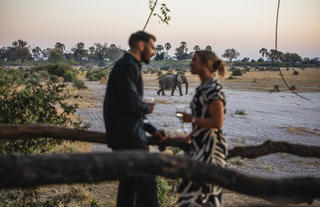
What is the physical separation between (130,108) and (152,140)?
0.67 m

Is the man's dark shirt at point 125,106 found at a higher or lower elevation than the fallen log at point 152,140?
higher

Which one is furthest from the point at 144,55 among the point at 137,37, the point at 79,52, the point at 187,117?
the point at 79,52

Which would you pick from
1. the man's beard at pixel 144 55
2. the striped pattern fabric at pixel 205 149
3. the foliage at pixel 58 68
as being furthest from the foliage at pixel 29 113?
the foliage at pixel 58 68

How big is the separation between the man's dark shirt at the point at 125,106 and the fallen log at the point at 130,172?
3.17ft

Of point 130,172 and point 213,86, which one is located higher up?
point 213,86

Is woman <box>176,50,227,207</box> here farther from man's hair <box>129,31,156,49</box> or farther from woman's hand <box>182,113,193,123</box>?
man's hair <box>129,31,156,49</box>

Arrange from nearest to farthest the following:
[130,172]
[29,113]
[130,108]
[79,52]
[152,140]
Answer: [130,172]
[130,108]
[152,140]
[29,113]
[79,52]

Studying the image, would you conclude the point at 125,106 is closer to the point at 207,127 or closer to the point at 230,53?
the point at 207,127

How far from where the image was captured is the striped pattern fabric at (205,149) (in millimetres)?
2430

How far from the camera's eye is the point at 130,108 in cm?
247

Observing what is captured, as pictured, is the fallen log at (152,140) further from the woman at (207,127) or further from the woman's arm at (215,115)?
the woman's arm at (215,115)

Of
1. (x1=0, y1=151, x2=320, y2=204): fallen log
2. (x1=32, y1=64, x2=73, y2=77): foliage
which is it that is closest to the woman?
(x1=0, y1=151, x2=320, y2=204): fallen log

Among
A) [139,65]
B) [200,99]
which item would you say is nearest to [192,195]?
[200,99]

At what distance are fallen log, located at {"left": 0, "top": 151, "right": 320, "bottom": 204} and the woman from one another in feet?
2.47
